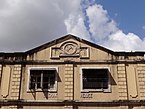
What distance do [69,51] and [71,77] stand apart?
2.02 m

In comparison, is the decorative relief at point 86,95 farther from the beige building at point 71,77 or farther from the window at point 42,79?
the window at point 42,79

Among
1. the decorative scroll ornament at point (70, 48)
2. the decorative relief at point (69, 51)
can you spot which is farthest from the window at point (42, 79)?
the decorative scroll ornament at point (70, 48)

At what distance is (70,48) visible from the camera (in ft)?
67.7

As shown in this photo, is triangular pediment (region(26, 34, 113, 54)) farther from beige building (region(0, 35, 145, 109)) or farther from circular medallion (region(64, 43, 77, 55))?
circular medallion (region(64, 43, 77, 55))

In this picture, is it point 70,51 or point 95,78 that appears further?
point 70,51

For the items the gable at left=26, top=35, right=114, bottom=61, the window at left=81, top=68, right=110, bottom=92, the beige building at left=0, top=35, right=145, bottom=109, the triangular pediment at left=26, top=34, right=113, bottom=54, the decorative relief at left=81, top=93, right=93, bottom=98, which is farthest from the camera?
the triangular pediment at left=26, top=34, right=113, bottom=54

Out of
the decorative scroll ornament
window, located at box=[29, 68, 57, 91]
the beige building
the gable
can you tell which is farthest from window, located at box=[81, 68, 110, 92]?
window, located at box=[29, 68, 57, 91]

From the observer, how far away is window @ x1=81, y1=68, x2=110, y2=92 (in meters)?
19.4

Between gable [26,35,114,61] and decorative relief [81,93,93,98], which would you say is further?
gable [26,35,114,61]

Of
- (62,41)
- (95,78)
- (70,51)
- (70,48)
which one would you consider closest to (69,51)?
(70,51)

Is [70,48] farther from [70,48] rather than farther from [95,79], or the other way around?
[95,79]

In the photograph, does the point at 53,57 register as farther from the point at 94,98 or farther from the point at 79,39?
the point at 94,98

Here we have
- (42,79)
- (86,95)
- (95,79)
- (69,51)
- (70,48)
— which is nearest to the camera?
(86,95)

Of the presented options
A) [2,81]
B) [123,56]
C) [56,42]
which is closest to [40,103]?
[2,81]
